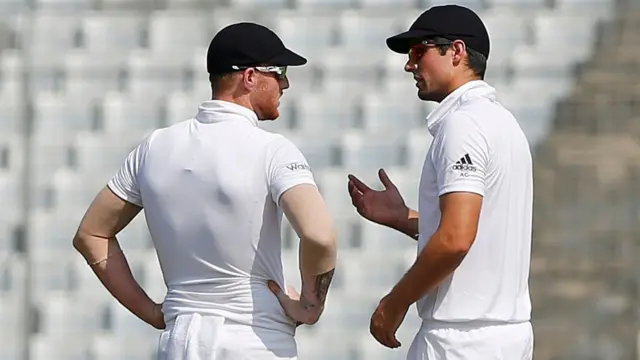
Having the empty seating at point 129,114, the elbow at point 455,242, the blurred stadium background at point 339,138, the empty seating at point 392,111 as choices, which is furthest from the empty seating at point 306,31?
the elbow at point 455,242

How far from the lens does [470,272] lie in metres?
2.64

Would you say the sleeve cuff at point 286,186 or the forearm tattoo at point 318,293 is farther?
the forearm tattoo at point 318,293

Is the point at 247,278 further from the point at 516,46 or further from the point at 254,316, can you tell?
the point at 516,46

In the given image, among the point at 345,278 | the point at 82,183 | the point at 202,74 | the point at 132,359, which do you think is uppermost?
the point at 202,74

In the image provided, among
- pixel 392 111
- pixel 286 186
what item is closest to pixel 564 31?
pixel 392 111

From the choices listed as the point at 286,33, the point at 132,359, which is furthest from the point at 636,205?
the point at 132,359

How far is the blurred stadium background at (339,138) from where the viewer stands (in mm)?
5152

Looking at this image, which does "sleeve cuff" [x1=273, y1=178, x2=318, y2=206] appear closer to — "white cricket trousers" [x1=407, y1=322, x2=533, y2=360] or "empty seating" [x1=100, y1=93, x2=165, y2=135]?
"white cricket trousers" [x1=407, y1=322, x2=533, y2=360]

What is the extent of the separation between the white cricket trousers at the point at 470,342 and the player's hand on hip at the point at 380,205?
0.40 metres

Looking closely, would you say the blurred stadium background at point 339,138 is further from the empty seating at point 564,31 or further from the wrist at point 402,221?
the wrist at point 402,221

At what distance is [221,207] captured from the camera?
8.43 feet

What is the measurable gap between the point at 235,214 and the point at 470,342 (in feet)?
1.82

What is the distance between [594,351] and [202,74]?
2067 millimetres

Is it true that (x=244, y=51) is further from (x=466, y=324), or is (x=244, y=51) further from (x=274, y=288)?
(x=466, y=324)
